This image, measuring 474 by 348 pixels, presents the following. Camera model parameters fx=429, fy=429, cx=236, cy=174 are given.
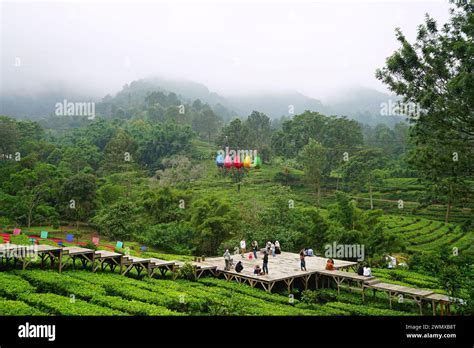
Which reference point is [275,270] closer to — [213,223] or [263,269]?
[263,269]

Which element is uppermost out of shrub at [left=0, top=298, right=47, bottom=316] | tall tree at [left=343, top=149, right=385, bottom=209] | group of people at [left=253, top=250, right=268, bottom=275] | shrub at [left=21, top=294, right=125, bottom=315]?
tall tree at [left=343, top=149, right=385, bottom=209]

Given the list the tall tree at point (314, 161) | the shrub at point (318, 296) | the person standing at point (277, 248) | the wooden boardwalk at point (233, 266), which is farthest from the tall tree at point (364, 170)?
the shrub at point (318, 296)

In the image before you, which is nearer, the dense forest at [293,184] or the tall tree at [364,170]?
the dense forest at [293,184]

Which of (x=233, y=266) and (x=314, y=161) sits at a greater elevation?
(x=314, y=161)

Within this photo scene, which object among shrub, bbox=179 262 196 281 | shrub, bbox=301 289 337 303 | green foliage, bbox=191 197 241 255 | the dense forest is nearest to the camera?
the dense forest

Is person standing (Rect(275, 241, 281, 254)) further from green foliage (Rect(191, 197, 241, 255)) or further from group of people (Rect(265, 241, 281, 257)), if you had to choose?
green foliage (Rect(191, 197, 241, 255))

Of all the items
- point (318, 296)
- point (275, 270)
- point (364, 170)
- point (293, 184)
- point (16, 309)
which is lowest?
point (318, 296)

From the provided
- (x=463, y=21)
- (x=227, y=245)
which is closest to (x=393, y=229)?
(x=227, y=245)

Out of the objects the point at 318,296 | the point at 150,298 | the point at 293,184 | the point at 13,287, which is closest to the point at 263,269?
the point at 318,296

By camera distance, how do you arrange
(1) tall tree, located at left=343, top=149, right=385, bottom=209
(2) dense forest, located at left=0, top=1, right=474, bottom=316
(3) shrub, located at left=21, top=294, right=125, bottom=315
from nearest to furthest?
(3) shrub, located at left=21, top=294, right=125, bottom=315 < (2) dense forest, located at left=0, top=1, right=474, bottom=316 < (1) tall tree, located at left=343, top=149, right=385, bottom=209

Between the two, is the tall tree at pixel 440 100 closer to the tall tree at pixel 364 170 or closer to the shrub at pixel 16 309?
the shrub at pixel 16 309

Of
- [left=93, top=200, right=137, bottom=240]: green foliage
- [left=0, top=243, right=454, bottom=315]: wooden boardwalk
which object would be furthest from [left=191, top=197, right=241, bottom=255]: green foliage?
[left=0, top=243, right=454, bottom=315]: wooden boardwalk
